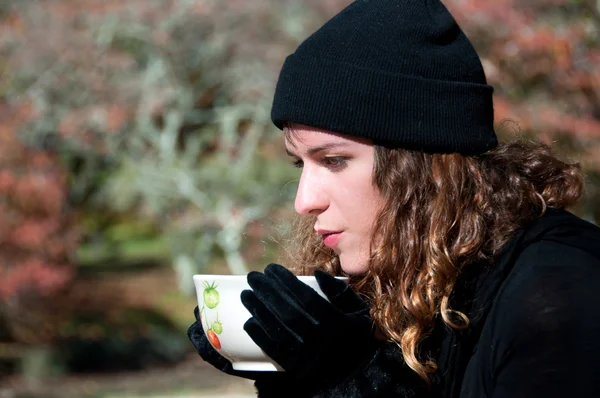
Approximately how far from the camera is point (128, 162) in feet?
39.0

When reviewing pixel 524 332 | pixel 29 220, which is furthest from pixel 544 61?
pixel 29 220

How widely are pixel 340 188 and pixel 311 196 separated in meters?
0.06

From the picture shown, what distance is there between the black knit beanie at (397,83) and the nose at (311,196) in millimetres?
110

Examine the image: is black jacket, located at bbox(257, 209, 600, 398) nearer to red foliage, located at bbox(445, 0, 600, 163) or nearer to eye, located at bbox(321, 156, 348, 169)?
eye, located at bbox(321, 156, 348, 169)

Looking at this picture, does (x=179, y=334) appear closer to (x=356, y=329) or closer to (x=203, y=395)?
(x=203, y=395)

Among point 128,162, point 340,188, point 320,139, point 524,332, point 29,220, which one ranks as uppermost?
point 320,139

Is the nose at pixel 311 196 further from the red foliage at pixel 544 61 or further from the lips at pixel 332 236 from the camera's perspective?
the red foliage at pixel 544 61

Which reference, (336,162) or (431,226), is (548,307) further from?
(336,162)

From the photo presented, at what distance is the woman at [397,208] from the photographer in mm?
1605

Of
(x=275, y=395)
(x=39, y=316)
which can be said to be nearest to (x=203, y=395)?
(x=39, y=316)

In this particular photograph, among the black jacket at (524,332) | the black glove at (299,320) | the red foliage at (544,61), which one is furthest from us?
the red foliage at (544,61)

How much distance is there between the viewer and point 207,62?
11453 millimetres

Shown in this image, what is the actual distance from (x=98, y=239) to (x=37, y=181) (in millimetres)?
5983

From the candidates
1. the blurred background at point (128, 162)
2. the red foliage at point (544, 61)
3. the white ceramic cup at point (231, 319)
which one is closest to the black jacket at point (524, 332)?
the white ceramic cup at point (231, 319)
